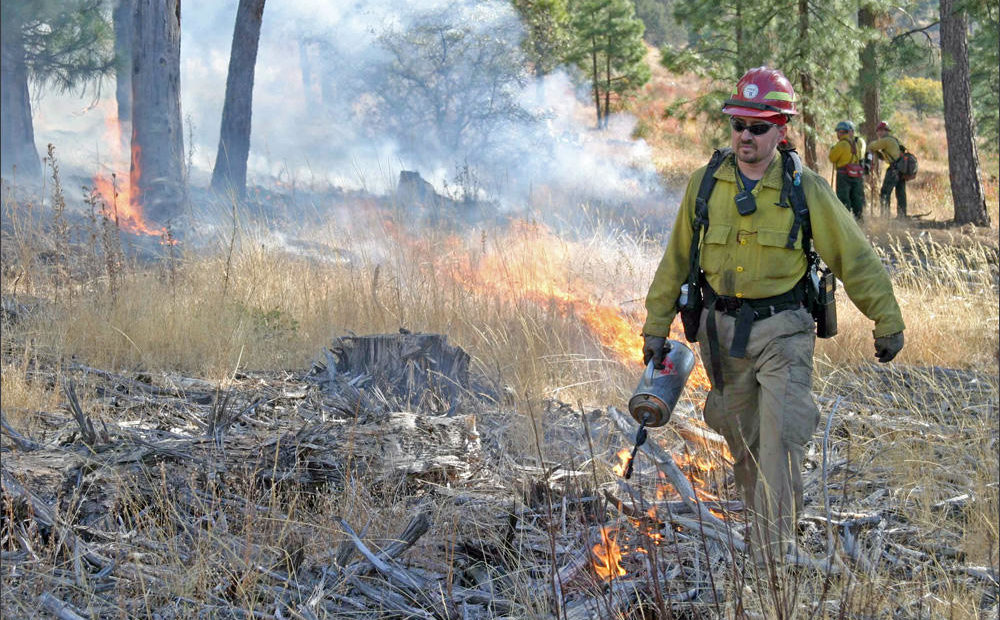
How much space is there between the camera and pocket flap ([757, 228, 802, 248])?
3.72 metres

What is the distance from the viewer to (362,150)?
19.3m

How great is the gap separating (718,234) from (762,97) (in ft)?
1.79

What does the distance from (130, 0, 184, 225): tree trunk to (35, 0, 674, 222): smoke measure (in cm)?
341

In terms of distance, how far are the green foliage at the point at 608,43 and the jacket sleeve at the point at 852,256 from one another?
22709mm

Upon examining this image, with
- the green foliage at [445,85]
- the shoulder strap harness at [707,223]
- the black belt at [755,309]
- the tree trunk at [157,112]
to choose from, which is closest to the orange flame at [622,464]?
the shoulder strap harness at [707,223]

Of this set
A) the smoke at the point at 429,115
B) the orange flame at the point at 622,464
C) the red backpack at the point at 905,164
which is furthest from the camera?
the smoke at the point at 429,115

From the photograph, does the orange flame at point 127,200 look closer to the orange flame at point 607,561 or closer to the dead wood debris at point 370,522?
the dead wood debris at point 370,522

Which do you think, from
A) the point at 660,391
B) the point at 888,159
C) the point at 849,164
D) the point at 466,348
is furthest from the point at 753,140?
the point at 888,159

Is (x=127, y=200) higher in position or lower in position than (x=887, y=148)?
lower

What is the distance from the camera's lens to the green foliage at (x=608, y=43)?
2644cm

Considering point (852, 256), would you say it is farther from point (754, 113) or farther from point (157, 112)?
point (157, 112)

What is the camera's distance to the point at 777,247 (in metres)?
3.73

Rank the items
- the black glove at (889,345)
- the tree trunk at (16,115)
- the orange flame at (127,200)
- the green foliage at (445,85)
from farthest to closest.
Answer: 1. the green foliage at (445,85)
2. the tree trunk at (16,115)
3. the orange flame at (127,200)
4. the black glove at (889,345)

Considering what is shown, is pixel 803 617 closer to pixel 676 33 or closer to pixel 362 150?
pixel 362 150
